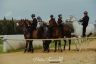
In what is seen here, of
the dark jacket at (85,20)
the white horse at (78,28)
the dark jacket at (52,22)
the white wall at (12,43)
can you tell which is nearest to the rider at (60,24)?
the dark jacket at (52,22)

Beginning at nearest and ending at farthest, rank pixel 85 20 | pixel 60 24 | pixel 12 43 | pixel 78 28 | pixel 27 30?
pixel 85 20 → pixel 60 24 → pixel 27 30 → pixel 78 28 → pixel 12 43

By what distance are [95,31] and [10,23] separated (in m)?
9.86

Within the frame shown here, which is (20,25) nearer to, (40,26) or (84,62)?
(40,26)

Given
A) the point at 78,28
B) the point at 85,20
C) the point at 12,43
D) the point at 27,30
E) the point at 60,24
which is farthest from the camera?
the point at 12,43

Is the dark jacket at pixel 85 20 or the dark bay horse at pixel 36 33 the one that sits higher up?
the dark jacket at pixel 85 20

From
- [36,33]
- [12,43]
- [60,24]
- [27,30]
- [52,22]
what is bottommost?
[12,43]

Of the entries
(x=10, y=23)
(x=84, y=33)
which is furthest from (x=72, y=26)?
(x=10, y=23)

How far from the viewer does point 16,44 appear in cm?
2530

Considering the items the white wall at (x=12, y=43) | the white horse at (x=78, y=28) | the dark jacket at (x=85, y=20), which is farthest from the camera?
the white wall at (x=12, y=43)

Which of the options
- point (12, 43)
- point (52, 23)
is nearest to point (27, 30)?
point (52, 23)

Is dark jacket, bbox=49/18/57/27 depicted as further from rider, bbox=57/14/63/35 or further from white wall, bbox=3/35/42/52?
white wall, bbox=3/35/42/52

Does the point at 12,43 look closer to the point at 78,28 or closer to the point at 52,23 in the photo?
the point at 52,23

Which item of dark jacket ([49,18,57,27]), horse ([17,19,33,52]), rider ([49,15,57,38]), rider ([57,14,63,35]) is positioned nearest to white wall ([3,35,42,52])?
horse ([17,19,33,52])

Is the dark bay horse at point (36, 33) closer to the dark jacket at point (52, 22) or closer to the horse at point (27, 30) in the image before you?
the horse at point (27, 30)
